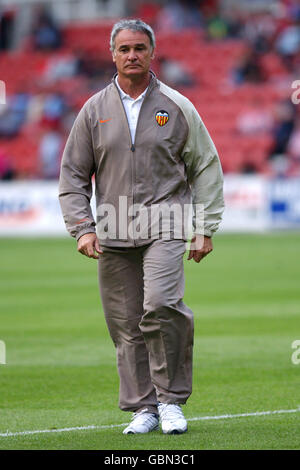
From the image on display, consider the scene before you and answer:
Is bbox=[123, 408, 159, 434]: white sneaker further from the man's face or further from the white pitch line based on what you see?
the man's face

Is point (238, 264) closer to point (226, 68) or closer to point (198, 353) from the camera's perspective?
point (198, 353)

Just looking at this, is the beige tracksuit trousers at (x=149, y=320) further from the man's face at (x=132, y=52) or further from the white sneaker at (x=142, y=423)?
the man's face at (x=132, y=52)

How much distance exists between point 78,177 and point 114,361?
133 inches

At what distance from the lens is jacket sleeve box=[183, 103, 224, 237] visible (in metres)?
6.43

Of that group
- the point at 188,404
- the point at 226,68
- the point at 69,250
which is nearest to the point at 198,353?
the point at 188,404

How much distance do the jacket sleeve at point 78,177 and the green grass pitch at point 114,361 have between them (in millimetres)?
1287

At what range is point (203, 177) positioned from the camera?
6469mm

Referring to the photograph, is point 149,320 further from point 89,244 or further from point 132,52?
point 132,52

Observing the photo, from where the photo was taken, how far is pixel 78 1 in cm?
4422

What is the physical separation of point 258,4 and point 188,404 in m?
33.7

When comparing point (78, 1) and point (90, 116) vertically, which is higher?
point (78, 1)

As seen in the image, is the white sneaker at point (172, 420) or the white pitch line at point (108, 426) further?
the white pitch line at point (108, 426)

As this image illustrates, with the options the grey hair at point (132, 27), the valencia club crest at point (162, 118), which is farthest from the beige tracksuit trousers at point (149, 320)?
the grey hair at point (132, 27)

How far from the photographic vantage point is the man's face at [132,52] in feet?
20.9
